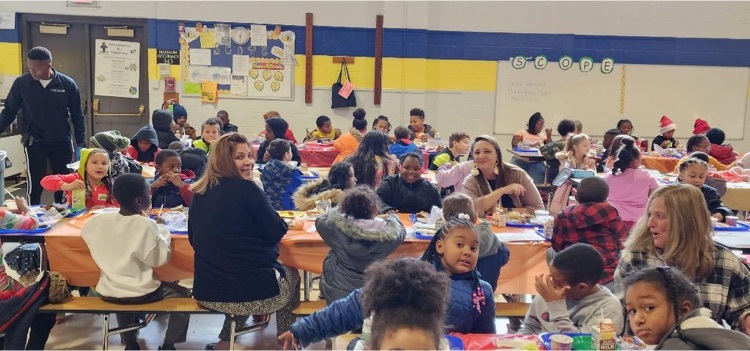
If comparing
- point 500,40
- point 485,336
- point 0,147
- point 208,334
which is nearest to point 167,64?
point 0,147

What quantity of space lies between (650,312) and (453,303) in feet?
2.43

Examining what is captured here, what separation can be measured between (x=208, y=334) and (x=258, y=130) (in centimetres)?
642

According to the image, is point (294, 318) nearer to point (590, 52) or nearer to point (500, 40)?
point (500, 40)

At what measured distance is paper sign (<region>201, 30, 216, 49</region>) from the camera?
10281 mm

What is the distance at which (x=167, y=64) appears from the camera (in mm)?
10234

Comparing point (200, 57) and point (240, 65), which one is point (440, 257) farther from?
point (200, 57)

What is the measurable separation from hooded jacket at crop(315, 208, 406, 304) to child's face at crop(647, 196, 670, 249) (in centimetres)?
128

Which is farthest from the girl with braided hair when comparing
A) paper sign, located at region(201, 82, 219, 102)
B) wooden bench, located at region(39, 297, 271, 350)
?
paper sign, located at region(201, 82, 219, 102)

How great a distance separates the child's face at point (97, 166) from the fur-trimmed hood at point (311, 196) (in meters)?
1.25

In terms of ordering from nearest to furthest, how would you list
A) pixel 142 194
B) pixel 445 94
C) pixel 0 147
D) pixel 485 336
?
pixel 485 336 → pixel 142 194 → pixel 0 147 → pixel 445 94

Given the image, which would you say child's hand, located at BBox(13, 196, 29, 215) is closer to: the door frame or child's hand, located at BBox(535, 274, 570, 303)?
child's hand, located at BBox(535, 274, 570, 303)

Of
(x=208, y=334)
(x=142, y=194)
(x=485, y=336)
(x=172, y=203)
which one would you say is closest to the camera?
(x=485, y=336)

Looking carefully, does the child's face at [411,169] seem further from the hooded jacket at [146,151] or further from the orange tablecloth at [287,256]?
the hooded jacket at [146,151]

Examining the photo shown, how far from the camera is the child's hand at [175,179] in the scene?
4.78m
